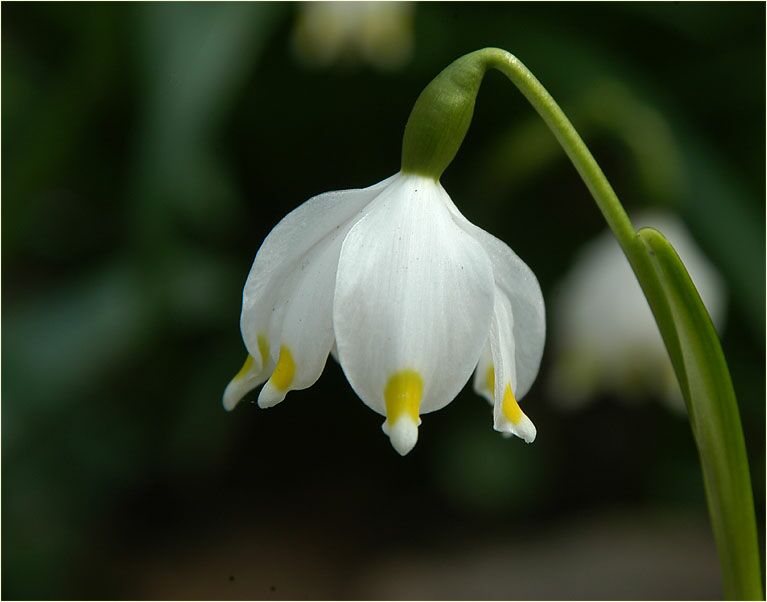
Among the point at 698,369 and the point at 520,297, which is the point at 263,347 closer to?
the point at 520,297

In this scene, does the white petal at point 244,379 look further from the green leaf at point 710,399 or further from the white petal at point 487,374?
the green leaf at point 710,399

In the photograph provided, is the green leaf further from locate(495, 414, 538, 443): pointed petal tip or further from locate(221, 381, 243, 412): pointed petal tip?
locate(221, 381, 243, 412): pointed petal tip

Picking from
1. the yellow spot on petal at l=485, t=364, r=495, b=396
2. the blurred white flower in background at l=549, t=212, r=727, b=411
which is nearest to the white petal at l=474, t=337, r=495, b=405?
the yellow spot on petal at l=485, t=364, r=495, b=396

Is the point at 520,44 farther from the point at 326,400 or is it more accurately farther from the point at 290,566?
the point at 290,566

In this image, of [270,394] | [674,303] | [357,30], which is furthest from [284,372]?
[357,30]

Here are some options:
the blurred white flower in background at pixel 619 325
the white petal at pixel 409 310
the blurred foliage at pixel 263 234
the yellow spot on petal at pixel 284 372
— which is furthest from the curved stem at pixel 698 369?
the blurred foliage at pixel 263 234

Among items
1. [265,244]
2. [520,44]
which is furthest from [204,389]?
[265,244]
